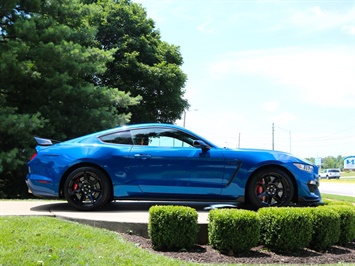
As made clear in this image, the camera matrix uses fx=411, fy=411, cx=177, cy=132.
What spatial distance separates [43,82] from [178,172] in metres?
11.2

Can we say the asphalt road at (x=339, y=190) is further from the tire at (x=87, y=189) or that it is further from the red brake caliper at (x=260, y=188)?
the tire at (x=87, y=189)

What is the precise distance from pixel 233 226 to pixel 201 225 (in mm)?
607

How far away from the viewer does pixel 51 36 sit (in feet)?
51.2

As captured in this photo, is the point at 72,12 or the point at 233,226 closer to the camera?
the point at 233,226

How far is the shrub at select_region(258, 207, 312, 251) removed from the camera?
5305 millimetres

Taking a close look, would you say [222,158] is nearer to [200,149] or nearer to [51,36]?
[200,149]

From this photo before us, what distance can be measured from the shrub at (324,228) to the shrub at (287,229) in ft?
0.69

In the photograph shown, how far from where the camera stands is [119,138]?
685cm

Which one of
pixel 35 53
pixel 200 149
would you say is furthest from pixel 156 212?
pixel 35 53

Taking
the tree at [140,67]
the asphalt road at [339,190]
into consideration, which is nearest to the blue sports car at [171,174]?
the asphalt road at [339,190]

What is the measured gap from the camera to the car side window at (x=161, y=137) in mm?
6723

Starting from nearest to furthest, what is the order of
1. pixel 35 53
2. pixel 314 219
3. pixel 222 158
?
pixel 314 219 → pixel 222 158 → pixel 35 53

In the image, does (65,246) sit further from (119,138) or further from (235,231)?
(119,138)

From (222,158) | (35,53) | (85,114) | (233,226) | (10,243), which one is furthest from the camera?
(85,114)
